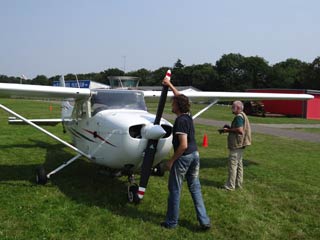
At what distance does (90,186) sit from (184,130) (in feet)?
10.3

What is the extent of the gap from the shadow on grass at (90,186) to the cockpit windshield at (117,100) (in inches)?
59.2

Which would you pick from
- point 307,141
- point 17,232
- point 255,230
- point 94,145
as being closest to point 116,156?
point 94,145

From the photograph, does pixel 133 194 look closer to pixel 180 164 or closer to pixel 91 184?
pixel 180 164

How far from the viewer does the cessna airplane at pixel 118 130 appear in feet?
19.6

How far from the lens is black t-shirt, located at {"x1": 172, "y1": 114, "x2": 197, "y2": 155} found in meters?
5.23

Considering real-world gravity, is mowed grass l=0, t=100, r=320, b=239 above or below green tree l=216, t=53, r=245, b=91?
below

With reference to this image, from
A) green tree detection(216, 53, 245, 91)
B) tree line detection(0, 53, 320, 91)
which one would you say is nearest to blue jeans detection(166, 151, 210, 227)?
tree line detection(0, 53, 320, 91)

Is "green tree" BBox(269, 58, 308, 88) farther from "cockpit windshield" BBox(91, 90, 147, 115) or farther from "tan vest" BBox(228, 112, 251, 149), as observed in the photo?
"cockpit windshield" BBox(91, 90, 147, 115)

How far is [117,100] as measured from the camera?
754cm

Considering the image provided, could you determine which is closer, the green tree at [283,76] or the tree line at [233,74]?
the green tree at [283,76]

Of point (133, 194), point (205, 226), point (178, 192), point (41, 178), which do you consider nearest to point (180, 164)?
point (178, 192)

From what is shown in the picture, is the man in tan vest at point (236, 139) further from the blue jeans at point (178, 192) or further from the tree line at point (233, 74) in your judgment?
the tree line at point (233, 74)

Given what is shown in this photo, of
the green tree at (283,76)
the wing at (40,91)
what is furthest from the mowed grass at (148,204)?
the green tree at (283,76)

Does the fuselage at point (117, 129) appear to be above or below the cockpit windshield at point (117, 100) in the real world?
below
